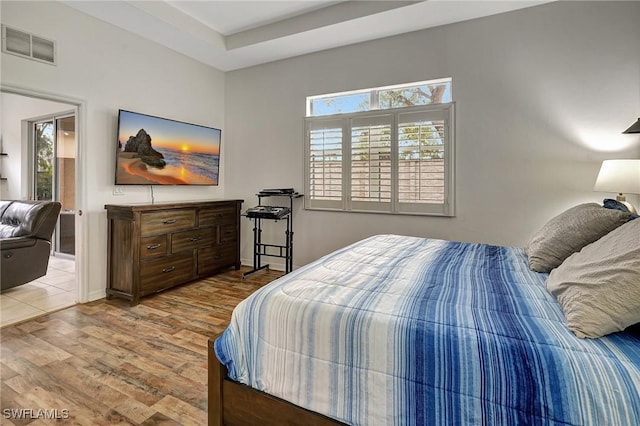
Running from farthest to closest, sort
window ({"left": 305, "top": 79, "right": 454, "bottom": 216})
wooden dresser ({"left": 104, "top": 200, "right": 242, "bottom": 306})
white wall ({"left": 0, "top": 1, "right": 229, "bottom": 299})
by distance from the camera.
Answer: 1. window ({"left": 305, "top": 79, "right": 454, "bottom": 216})
2. wooden dresser ({"left": 104, "top": 200, "right": 242, "bottom": 306})
3. white wall ({"left": 0, "top": 1, "right": 229, "bottom": 299})

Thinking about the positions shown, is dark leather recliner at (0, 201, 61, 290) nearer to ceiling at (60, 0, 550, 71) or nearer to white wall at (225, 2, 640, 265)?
ceiling at (60, 0, 550, 71)

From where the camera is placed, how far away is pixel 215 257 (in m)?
4.31

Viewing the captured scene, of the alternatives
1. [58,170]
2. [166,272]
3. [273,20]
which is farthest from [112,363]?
[58,170]

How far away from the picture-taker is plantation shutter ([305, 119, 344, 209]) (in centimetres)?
416

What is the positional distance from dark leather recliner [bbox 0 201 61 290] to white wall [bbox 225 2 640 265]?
330 centimetres

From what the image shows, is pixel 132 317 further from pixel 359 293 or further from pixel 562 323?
pixel 562 323

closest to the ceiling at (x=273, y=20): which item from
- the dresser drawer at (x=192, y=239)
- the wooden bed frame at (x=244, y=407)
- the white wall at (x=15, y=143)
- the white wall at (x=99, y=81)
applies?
the white wall at (x=99, y=81)

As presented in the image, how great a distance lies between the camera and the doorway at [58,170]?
5148 mm

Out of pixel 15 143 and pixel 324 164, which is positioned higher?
pixel 15 143

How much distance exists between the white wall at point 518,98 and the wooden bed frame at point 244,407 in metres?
2.84

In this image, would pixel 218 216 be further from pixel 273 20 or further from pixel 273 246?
pixel 273 20

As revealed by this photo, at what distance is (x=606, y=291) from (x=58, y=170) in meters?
6.62

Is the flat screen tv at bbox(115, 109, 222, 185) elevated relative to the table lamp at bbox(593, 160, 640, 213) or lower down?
elevated

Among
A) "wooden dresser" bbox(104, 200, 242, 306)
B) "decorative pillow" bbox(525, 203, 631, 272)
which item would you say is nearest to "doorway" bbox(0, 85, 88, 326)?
"wooden dresser" bbox(104, 200, 242, 306)
